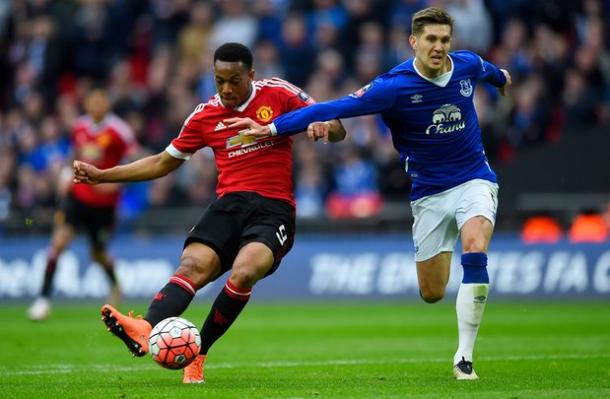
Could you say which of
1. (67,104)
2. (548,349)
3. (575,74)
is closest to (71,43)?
(67,104)

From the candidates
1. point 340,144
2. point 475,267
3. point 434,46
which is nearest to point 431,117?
point 434,46

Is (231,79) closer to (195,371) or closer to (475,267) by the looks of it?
(195,371)

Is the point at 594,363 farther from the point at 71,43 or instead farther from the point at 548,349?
the point at 71,43

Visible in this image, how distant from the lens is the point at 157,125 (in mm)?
22594

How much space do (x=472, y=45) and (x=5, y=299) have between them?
874cm

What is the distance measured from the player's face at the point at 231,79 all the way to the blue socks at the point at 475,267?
206cm

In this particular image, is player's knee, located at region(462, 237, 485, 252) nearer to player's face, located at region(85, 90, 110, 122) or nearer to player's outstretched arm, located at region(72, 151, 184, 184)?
player's outstretched arm, located at region(72, 151, 184, 184)

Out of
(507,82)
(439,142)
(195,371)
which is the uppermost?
(507,82)

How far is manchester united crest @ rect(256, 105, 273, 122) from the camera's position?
30.3ft

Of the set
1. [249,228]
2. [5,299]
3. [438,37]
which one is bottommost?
[5,299]

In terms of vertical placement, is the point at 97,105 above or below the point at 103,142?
above

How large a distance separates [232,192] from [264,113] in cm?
65

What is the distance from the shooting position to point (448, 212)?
9.56 meters

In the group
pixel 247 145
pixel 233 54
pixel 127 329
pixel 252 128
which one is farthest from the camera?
pixel 247 145
